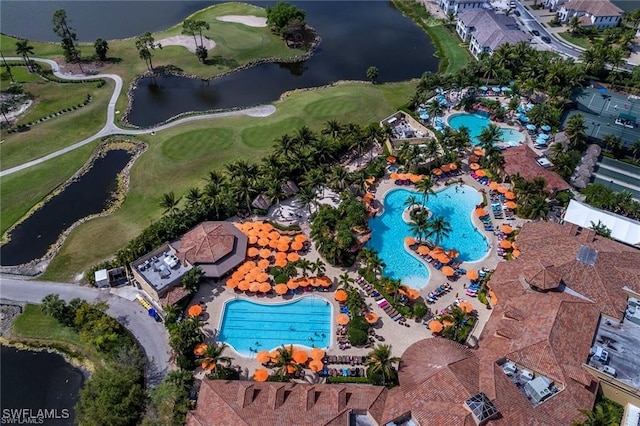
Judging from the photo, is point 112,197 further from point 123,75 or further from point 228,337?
point 123,75

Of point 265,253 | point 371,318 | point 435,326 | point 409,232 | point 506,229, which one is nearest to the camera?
point 435,326

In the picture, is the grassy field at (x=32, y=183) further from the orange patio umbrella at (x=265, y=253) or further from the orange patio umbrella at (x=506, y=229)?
the orange patio umbrella at (x=506, y=229)

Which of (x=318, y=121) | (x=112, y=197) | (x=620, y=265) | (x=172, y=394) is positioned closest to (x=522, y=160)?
(x=620, y=265)

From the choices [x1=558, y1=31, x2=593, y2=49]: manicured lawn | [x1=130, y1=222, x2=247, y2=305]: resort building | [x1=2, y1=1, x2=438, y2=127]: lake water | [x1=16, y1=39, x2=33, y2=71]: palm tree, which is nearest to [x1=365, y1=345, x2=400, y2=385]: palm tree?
[x1=130, y1=222, x2=247, y2=305]: resort building

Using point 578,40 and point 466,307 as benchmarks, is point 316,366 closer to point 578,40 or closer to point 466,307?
point 466,307

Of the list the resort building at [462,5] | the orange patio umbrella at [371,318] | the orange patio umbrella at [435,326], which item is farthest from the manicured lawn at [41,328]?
the resort building at [462,5]

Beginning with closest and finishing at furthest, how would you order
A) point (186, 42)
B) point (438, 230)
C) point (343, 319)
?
point (343, 319) < point (438, 230) < point (186, 42)

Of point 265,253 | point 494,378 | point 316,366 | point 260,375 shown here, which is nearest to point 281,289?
point 265,253

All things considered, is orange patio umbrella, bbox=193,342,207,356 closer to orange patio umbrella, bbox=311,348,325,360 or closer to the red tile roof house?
the red tile roof house
